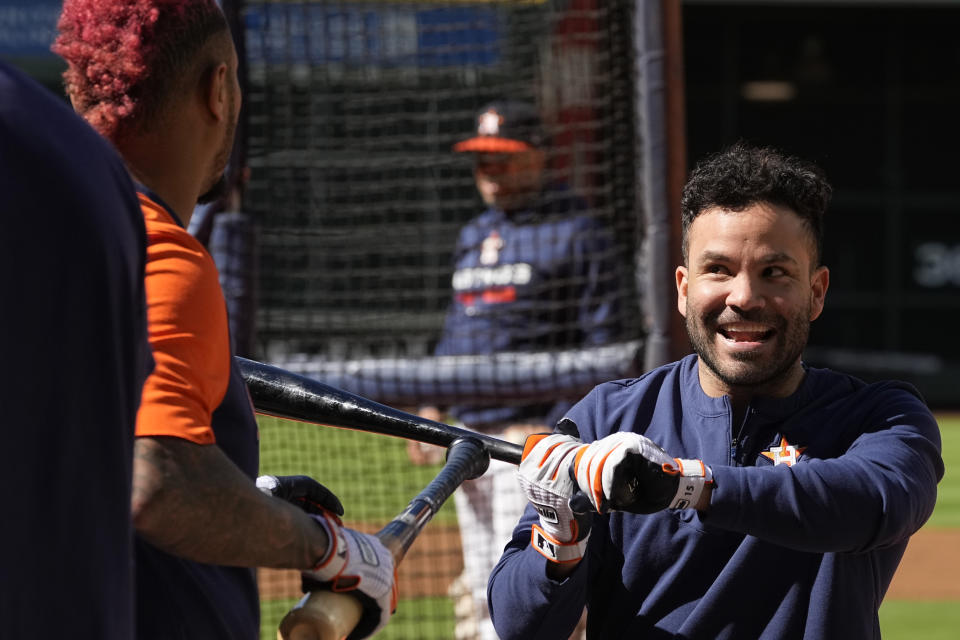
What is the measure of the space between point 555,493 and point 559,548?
12cm

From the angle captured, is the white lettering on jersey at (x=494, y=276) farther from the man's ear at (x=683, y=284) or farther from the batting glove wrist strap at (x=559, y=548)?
the batting glove wrist strap at (x=559, y=548)

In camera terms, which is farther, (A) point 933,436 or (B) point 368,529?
(B) point 368,529

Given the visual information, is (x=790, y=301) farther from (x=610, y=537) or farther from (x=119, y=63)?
(x=119, y=63)

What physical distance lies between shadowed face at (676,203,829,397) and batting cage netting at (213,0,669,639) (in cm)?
116

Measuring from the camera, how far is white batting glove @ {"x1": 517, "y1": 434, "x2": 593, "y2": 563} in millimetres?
1780

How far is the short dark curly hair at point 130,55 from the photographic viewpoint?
1583mm

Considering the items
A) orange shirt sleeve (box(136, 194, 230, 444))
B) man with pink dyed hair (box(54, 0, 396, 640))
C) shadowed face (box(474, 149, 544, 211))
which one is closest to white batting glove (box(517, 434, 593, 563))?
man with pink dyed hair (box(54, 0, 396, 640))

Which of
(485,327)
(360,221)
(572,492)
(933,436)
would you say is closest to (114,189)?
(572,492)

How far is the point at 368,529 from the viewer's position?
629 centimetres

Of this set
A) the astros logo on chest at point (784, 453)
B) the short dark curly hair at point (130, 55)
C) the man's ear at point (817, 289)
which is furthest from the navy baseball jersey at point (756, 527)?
the short dark curly hair at point (130, 55)

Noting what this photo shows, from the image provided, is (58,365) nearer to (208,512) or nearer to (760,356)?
(208,512)

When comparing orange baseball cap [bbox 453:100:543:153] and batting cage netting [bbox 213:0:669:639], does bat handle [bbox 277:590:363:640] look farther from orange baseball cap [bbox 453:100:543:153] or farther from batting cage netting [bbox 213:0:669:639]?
orange baseball cap [bbox 453:100:543:153]

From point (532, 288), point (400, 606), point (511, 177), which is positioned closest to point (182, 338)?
point (532, 288)

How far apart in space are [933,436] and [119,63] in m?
1.33
